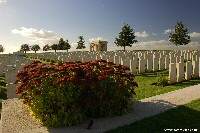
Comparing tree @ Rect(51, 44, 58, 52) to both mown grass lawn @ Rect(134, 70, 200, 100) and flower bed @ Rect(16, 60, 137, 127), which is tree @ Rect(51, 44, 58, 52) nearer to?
mown grass lawn @ Rect(134, 70, 200, 100)

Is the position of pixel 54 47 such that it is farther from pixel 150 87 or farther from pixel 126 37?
pixel 150 87

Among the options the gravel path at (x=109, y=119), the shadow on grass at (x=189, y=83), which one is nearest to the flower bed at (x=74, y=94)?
the gravel path at (x=109, y=119)

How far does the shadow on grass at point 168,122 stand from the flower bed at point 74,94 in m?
0.78

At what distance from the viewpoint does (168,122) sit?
5.70 m

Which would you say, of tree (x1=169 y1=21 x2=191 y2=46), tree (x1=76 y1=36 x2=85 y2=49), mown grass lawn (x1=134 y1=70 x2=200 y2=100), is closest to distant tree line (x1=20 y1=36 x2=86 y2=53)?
tree (x1=76 y1=36 x2=85 y2=49)

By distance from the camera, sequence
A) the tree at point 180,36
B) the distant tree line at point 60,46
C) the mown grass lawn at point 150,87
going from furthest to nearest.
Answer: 1. the distant tree line at point 60,46
2. the tree at point 180,36
3. the mown grass lawn at point 150,87

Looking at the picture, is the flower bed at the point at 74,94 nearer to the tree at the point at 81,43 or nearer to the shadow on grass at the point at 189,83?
the shadow on grass at the point at 189,83

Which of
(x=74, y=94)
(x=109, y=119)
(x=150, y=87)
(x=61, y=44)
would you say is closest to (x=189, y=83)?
(x=150, y=87)

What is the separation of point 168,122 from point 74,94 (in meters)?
2.15

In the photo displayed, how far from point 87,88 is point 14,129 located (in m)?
1.80

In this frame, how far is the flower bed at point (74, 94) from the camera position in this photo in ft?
18.0

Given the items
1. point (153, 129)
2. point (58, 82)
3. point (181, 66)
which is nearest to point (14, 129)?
point (58, 82)

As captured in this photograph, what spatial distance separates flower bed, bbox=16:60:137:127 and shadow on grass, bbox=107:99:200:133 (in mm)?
782

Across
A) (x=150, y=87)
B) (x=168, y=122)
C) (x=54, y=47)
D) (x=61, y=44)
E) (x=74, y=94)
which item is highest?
(x=61, y=44)
